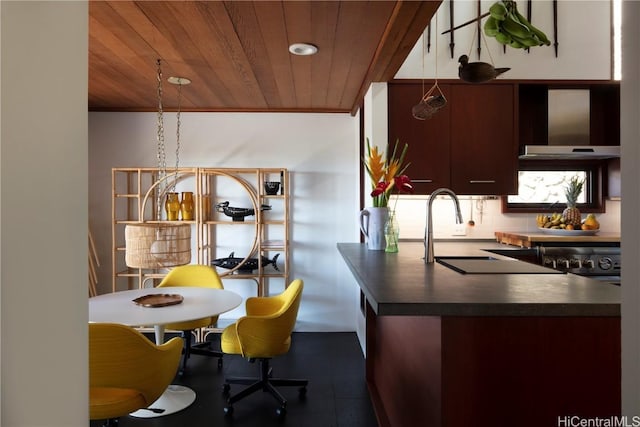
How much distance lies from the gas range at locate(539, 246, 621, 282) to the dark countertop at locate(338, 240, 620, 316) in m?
1.54

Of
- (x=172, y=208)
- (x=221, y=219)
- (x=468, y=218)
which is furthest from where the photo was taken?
(x=221, y=219)

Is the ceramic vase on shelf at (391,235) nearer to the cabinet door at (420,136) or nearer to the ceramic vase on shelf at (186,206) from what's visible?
the cabinet door at (420,136)

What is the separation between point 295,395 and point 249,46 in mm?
2322

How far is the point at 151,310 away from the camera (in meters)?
2.37

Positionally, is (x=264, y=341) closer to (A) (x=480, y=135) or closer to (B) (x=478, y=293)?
(B) (x=478, y=293)

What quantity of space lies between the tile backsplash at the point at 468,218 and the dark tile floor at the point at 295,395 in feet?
4.07

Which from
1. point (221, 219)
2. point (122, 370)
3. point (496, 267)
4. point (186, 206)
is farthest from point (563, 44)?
point (122, 370)

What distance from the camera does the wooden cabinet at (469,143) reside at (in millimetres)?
3203

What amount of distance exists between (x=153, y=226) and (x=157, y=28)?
112 centimetres

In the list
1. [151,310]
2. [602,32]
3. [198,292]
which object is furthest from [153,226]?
A: [602,32]

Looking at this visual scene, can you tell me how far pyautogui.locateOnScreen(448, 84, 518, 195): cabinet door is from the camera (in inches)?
127

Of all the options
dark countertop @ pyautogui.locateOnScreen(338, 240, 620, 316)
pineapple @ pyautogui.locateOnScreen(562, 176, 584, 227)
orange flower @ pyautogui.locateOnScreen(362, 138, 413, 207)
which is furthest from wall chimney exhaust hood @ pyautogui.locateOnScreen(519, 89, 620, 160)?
dark countertop @ pyautogui.locateOnScreen(338, 240, 620, 316)

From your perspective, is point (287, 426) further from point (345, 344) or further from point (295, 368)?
point (345, 344)

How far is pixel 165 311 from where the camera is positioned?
7.70ft
